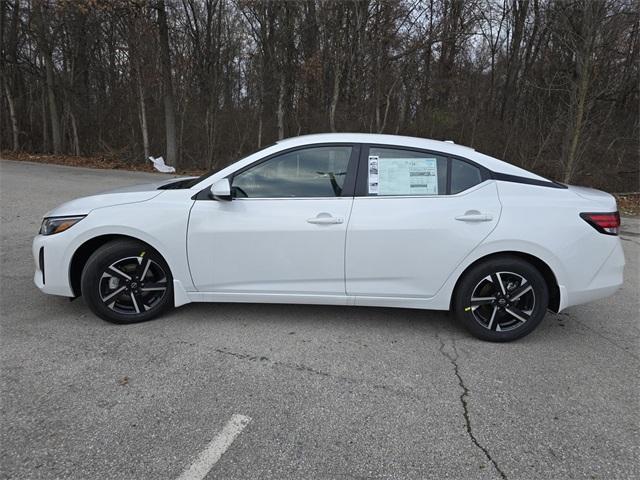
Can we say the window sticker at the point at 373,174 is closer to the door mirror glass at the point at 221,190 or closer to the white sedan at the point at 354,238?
the white sedan at the point at 354,238

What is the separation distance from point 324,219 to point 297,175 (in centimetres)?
46

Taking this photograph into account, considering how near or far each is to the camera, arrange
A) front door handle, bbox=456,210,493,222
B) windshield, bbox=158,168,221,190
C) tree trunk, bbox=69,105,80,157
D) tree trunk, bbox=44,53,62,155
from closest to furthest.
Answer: front door handle, bbox=456,210,493,222, windshield, bbox=158,168,221,190, tree trunk, bbox=44,53,62,155, tree trunk, bbox=69,105,80,157

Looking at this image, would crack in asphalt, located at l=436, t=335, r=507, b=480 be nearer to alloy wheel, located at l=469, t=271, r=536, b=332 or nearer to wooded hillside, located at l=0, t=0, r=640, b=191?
alloy wheel, located at l=469, t=271, r=536, b=332

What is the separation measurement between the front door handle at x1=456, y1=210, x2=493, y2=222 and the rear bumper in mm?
823

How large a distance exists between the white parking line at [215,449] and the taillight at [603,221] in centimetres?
294

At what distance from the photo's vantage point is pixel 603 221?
137 inches

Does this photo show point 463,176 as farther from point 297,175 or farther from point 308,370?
point 308,370

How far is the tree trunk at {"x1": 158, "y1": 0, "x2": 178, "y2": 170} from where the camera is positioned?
49.0 ft

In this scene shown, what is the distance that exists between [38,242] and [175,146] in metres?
13.7

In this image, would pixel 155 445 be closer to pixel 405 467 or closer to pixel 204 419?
pixel 204 419

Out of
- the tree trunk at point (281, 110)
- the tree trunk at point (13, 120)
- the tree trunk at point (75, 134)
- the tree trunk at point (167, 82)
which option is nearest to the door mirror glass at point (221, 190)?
the tree trunk at point (167, 82)

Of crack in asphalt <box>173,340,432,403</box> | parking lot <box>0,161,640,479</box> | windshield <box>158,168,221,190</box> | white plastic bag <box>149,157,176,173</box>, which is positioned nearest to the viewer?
parking lot <box>0,161,640,479</box>

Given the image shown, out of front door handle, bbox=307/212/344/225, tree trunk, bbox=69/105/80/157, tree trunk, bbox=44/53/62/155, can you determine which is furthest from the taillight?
tree trunk, bbox=44/53/62/155

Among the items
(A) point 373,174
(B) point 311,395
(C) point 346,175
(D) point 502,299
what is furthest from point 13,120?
(D) point 502,299
